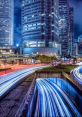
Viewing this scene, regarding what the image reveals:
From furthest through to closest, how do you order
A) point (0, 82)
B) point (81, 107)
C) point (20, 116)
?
point (0, 82) → point (81, 107) → point (20, 116)

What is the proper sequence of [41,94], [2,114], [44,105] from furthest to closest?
[41,94] → [44,105] → [2,114]

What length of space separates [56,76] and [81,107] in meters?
33.4

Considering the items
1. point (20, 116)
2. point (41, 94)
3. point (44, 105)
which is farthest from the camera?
point (41, 94)

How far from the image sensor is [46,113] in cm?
3017

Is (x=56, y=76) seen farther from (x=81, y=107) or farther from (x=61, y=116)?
(x=61, y=116)

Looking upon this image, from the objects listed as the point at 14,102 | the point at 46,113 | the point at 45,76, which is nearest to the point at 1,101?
the point at 14,102

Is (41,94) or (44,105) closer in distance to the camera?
(44,105)

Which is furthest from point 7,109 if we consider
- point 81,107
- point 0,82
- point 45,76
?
point 45,76

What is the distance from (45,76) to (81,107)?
33691mm

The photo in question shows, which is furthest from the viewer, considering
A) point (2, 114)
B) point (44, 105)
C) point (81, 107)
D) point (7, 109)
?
point (81, 107)

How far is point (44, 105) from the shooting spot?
34.5 metres

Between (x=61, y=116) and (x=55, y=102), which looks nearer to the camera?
(x=61, y=116)

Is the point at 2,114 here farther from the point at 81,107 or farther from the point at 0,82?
the point at 0,82

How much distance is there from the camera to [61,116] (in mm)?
29250
